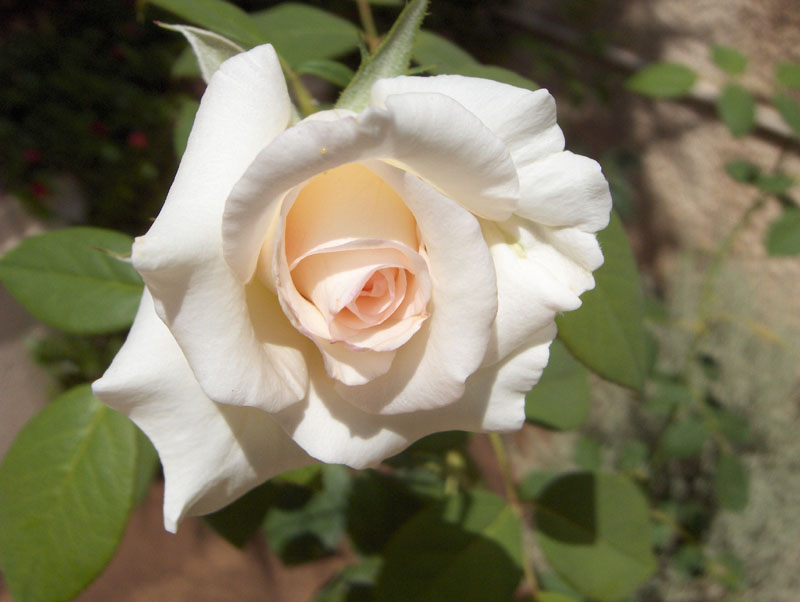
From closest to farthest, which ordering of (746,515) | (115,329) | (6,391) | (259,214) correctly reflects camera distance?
(259,214)
(115,329)
(746,515)
(6,391)

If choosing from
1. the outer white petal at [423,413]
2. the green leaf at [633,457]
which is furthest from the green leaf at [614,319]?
the green leaf at [633,457]

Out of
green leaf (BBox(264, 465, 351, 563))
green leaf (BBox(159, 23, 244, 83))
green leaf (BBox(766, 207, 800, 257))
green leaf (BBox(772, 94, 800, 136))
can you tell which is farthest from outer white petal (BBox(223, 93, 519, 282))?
green leaf (BBox(772, 94, 800, 136))

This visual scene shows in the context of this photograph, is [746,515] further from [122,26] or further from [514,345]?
[122,26]

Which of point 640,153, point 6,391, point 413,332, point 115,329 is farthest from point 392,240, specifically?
point 640,153

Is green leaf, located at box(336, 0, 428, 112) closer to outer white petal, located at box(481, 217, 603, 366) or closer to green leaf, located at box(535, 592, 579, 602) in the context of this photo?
outer white petal, located at box(481, 217, 603, 366)

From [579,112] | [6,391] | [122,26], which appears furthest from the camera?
[579,112]

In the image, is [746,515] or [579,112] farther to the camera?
[579,112]

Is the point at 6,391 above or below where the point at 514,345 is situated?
below
